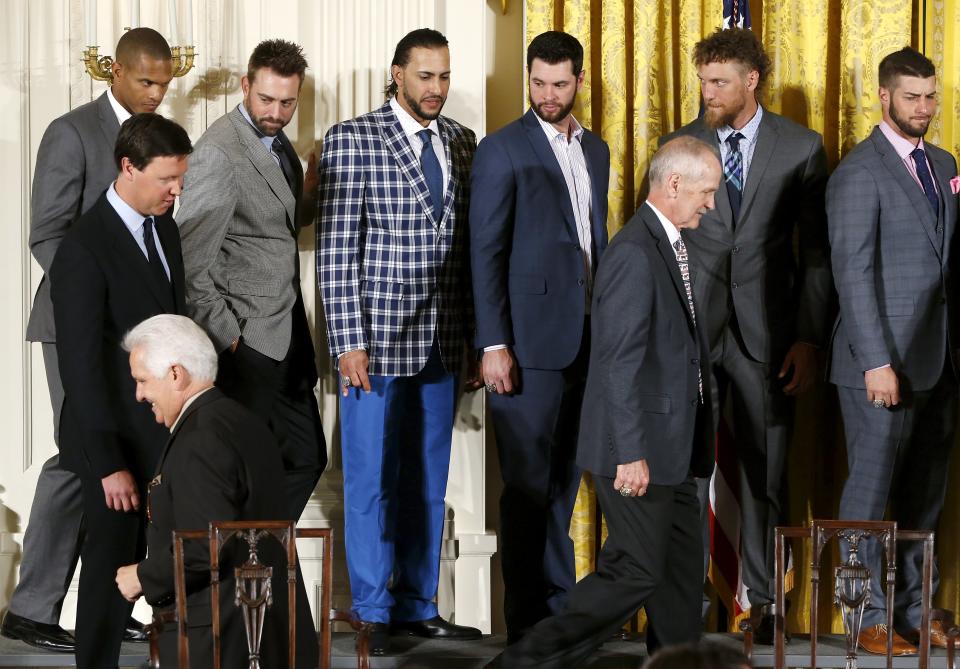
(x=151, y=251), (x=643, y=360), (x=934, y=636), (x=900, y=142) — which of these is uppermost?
(x=900, y=142)

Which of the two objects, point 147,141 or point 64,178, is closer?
point 147,141

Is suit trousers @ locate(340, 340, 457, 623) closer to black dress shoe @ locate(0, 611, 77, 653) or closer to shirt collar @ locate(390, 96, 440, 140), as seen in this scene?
shirt collar @ locate(390, 96, 440, 140)

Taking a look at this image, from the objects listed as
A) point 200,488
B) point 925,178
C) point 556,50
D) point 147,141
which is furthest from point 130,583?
point 925,178

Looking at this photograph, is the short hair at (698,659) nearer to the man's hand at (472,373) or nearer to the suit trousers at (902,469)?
the suit trousers at (902,469)

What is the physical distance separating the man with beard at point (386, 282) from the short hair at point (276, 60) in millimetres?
221

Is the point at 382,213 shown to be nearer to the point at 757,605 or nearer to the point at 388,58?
the point at 388,58

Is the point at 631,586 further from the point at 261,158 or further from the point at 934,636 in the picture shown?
the point at 261,158

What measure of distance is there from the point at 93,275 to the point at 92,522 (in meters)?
0.62

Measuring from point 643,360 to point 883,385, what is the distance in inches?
37.0

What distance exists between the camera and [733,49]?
4.09 m

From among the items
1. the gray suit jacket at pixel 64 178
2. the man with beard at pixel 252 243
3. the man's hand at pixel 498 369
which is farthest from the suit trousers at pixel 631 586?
the gray suit jacket at pixel 64 178

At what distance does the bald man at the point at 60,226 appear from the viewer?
3.83 m

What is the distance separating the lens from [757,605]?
13.3ft

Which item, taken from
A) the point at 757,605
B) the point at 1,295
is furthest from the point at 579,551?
the point at 1,295
